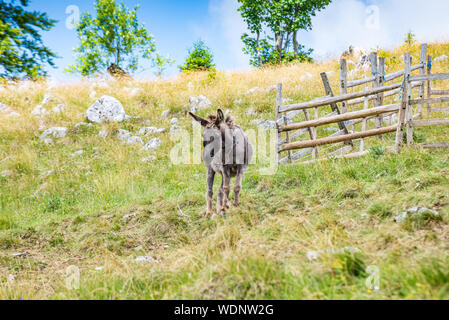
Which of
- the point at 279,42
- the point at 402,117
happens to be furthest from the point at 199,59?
the point at 402,117

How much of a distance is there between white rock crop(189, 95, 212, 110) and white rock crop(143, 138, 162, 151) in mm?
3681

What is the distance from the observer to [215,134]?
5023mm

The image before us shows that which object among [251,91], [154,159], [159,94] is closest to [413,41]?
[251,91]

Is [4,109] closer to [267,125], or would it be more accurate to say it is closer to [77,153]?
[77,153]

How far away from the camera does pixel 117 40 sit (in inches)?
992

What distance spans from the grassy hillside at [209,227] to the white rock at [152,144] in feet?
1.22

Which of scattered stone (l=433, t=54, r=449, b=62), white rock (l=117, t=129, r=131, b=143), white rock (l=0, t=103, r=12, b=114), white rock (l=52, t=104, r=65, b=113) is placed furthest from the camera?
scattered stone (l=433, t=54, r=449, b=62)

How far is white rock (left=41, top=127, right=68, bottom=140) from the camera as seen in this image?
48.5ft

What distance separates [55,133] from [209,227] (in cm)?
1281

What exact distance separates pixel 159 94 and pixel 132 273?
52.6ft

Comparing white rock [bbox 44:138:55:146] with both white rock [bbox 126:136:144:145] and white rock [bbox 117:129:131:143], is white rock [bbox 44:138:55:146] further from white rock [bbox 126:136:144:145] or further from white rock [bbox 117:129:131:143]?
white rock [bbox 126:136:144:145]

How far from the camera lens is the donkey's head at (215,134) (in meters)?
4.93

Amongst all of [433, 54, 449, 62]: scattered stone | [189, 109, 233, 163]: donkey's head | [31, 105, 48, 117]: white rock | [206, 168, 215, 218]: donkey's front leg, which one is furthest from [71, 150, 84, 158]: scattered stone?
[433, 54, 449, 62]: scattered stone
